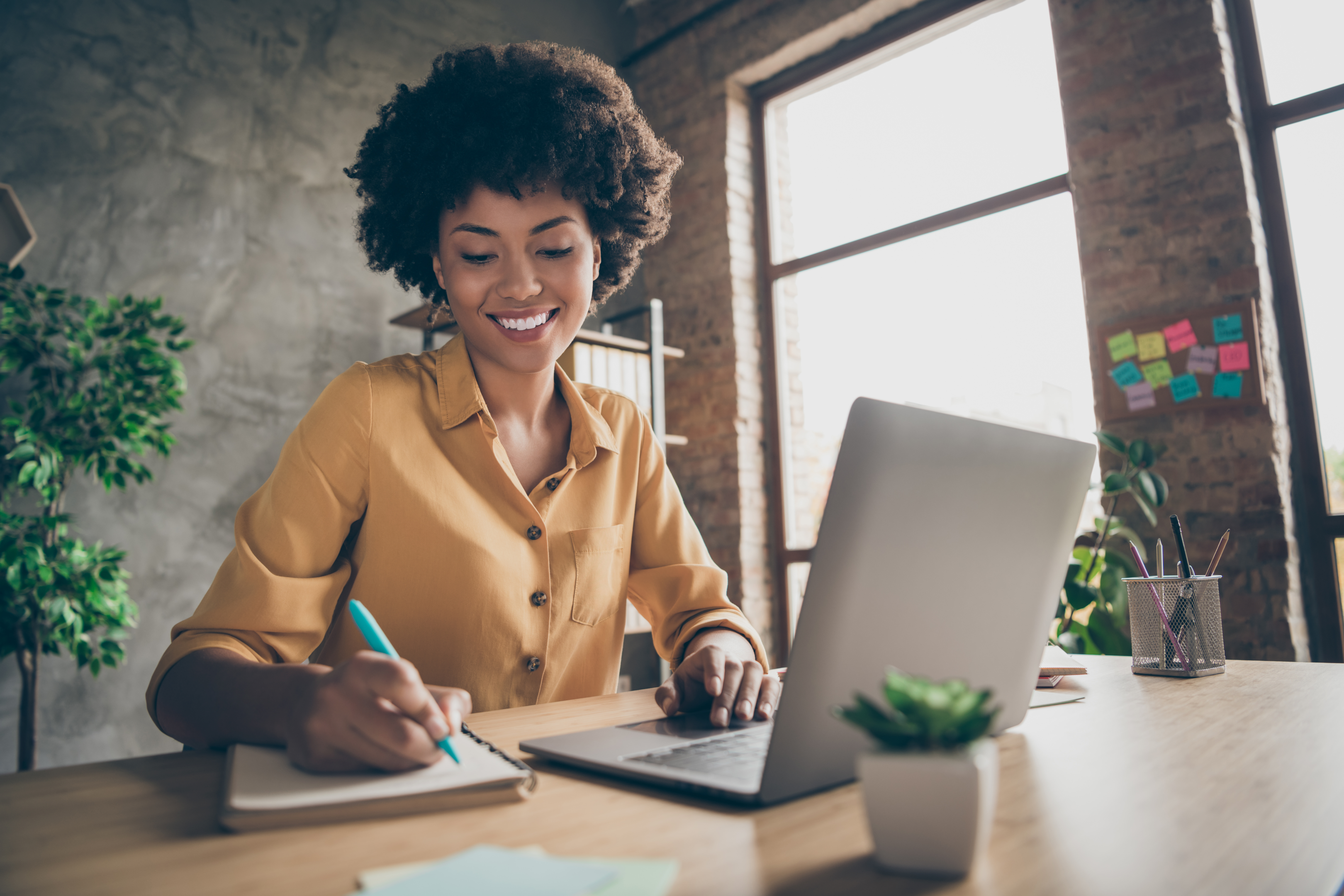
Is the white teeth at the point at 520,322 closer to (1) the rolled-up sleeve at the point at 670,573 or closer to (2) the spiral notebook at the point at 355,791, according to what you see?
(1) the rolled-up sleeve at the point at 670,573

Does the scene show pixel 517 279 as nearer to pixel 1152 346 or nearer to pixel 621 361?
pixel 621 361

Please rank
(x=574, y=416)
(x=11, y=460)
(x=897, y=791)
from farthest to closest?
(x=11, y=460), (x=574, y=416), (x=897, y=791)

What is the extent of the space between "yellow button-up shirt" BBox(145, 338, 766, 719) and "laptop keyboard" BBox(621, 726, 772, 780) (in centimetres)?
38

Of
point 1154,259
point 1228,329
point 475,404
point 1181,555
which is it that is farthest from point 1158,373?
point 475,404

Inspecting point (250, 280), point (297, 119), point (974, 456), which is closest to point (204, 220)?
point (250, 280)

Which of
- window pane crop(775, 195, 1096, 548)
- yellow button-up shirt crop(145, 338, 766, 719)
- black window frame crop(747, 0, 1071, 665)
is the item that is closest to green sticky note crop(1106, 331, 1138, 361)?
window pane crop(775, 195, 1096, 548)

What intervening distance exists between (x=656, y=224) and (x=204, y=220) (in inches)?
84.7

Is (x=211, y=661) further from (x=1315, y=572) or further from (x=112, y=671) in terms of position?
(x=1315, y=572)

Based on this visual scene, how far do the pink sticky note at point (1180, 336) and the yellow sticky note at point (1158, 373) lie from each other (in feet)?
0.12

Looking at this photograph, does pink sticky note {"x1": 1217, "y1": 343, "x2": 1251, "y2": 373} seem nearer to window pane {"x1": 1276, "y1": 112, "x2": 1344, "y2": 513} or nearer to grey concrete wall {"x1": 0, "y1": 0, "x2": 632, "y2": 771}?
window pane {"x1": 1276, "y1": 112, "x2": 1344, "y2": 513}

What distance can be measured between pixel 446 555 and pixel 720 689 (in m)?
0.45

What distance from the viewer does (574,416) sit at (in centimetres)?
134

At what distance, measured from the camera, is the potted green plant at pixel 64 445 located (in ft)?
7.06

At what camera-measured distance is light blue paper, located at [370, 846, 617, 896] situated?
0.39m
